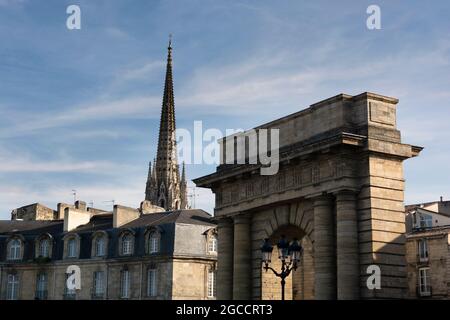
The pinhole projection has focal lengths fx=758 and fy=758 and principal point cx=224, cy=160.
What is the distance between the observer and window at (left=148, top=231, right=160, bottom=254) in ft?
180

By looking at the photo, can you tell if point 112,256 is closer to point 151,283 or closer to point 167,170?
point 151,283

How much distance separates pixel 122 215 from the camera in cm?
5938

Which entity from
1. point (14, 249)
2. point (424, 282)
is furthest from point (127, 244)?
point (424, 282)

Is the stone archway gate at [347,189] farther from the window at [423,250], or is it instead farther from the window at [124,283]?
the window at [124,283]

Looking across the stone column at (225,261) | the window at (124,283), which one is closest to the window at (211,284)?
the window at (124,283)

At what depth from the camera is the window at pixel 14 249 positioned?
201 ft

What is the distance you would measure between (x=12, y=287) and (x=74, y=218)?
7.26m

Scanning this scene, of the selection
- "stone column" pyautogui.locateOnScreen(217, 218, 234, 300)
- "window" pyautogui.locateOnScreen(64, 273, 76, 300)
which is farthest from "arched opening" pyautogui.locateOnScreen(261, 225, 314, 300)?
"window" pyautogui.locateOnScreen(64, 273, 76, 300)

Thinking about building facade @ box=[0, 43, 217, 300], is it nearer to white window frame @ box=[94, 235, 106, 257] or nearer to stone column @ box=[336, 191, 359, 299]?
white window frame @ box=[94, 235, 106, 257]

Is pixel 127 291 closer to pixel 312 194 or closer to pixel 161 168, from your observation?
pixel 312 194

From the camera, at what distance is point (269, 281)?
3219 centimetres

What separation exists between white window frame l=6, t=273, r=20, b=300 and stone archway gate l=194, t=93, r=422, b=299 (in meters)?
35.9

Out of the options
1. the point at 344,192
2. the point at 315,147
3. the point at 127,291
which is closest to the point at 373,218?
the point at 344,192
